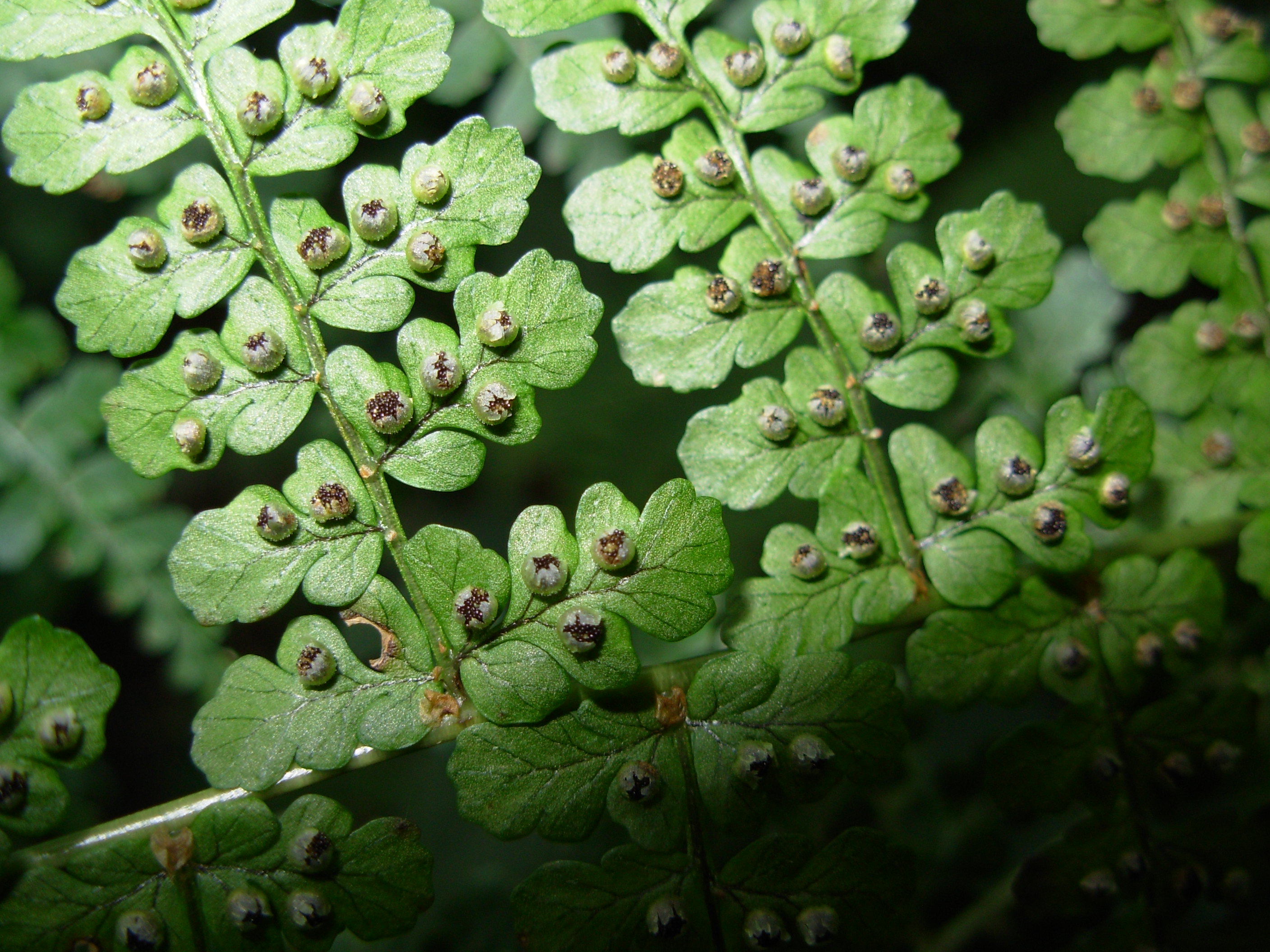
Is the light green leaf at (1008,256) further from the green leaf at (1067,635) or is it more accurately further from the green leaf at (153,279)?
the green leaf at (153,279)

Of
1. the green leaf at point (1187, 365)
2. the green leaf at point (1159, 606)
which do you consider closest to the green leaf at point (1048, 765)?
the green leaf at point (1159, 606)

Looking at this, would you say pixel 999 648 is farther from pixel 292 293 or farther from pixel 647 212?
pixel 292 293

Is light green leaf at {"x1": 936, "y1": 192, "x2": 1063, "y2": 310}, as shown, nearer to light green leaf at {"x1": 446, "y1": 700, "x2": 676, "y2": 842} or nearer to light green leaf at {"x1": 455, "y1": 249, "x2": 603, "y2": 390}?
light green leaf at {"x1": 455, "y1": 249, "x2": 603, "y2": 390}

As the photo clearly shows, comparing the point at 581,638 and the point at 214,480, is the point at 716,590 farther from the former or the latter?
the point at 214,480

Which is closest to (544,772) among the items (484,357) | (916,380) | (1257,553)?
(484,357)

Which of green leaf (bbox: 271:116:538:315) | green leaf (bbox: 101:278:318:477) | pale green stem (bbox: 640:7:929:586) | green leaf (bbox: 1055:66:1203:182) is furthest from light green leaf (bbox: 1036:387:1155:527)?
green leaf (bbox: 101:278:318:477)

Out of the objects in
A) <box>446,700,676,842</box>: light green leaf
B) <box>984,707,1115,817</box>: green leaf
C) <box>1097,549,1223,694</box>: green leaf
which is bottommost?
<box>984,707,1115,817</box>: green leaf
